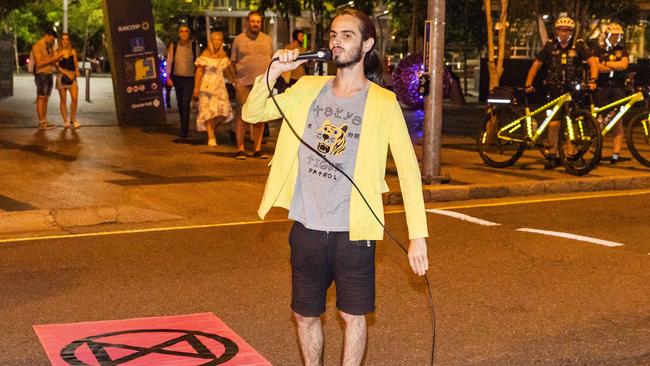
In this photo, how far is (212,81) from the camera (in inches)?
629

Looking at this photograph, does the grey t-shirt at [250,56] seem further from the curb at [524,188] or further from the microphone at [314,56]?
the microphone at [314,56]

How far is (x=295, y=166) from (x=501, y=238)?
17.1 ft

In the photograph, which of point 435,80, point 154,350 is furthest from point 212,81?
point 154,350

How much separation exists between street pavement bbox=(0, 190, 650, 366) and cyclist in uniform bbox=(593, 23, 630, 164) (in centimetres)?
450

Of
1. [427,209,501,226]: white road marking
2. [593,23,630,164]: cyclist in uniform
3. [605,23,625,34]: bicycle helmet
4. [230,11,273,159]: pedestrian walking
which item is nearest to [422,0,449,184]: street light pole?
[427,209,501,226]: white road marking

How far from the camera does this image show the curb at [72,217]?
10031mm

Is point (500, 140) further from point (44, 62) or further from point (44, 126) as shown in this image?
point (44, 126)

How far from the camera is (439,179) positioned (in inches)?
498

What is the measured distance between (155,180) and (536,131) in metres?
4.96

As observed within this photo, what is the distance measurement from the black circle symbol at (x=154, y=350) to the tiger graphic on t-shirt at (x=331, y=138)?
1720mm

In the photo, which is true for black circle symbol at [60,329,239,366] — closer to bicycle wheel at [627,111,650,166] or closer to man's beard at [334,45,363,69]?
man's beard at [334,45,363,69]

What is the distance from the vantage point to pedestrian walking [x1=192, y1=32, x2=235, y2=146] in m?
15.8

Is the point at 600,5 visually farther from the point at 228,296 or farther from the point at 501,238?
the point at 228,296

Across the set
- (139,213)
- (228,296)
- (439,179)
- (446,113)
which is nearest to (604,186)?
(439,179)
